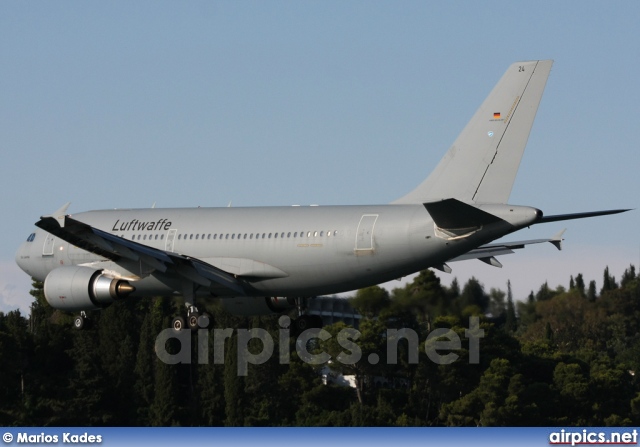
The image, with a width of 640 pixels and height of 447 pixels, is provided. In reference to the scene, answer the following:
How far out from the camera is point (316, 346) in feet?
346

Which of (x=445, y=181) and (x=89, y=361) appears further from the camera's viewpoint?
(x=89, y=361)

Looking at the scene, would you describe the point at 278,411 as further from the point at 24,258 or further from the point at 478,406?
the point at 24,258

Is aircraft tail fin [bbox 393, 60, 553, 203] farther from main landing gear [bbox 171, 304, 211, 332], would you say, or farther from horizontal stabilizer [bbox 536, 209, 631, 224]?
main landing gear [bbox 171, 304, 211, 332]

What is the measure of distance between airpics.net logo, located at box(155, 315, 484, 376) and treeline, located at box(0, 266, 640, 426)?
1.25ft

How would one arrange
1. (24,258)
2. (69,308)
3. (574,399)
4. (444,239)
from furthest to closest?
(574,399) < (24,258) < (69,308) < (444,239)

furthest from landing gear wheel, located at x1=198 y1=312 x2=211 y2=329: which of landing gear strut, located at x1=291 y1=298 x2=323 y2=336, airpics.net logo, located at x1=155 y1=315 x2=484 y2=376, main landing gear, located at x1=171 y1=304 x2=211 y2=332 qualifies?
airpics.net logo, located at x1=155 y1=315 x2=484 y2=376

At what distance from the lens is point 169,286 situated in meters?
63.3

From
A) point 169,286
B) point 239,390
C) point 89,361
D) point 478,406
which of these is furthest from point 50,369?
point 169,286

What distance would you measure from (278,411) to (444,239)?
2149 inches

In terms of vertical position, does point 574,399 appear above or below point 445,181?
below

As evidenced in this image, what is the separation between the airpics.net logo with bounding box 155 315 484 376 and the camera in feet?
319

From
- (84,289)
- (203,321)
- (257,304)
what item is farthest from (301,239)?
(84,289)

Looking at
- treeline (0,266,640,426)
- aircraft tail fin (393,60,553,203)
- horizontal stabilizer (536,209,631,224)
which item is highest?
aircraft tail fin (393,60,553,203)

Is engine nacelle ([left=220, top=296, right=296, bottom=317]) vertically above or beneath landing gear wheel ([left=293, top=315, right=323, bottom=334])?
above
